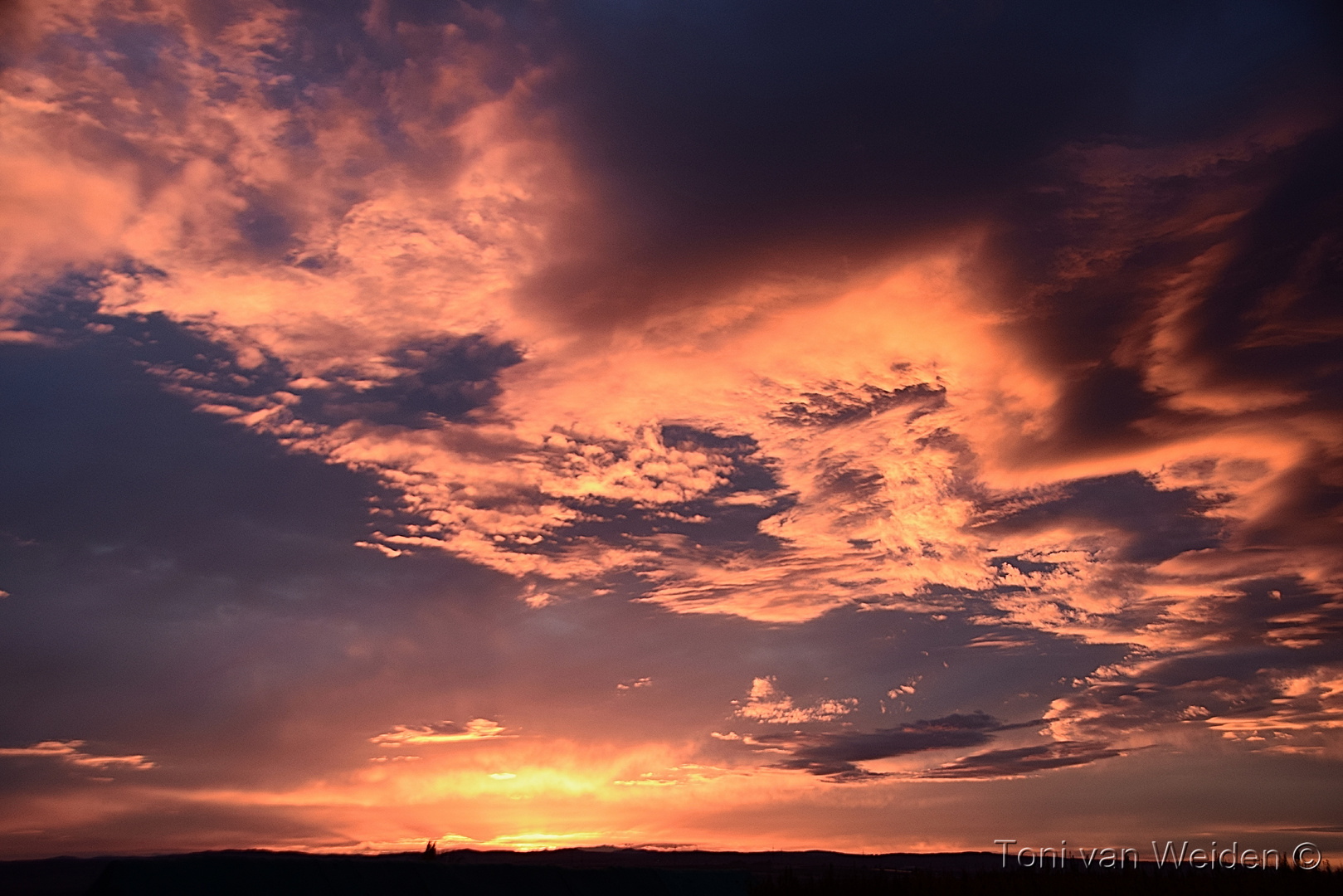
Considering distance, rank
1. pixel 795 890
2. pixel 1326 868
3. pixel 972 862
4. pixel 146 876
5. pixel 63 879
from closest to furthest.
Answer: pixel 146 876 → pixel 63 879 → pixel 1326 868 → pixel 795 890 → pixel 972 862

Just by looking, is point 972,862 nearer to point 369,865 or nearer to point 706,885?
point 706,885

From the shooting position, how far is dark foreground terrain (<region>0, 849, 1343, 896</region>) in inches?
1004

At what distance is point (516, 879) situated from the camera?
3189cm

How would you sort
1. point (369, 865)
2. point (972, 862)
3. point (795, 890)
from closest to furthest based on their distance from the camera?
point (369, 865), point (795, 890), point (972, 862)

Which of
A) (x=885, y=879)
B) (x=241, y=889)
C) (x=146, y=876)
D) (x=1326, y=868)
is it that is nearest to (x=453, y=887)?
(x=241, y=889)

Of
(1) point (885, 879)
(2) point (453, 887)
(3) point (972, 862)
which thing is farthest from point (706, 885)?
(3) point (972, 862)

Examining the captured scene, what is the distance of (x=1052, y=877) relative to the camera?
37094mm

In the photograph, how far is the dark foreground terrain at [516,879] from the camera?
25.5 m

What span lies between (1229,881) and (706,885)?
815 inches

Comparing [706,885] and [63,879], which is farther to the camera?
[706,885]

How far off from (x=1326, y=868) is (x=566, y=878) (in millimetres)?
28608

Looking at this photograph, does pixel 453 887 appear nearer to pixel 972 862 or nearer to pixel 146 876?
pixel 146 876

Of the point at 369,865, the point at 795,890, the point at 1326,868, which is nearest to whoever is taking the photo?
the point at 369,865

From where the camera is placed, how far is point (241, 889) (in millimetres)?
25906
